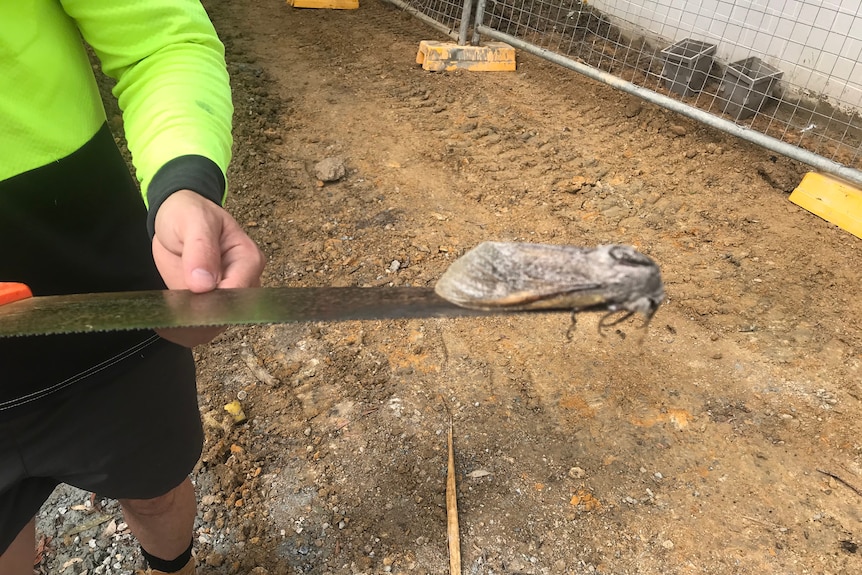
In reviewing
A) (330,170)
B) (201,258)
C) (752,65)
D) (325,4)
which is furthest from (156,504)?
(325,4)

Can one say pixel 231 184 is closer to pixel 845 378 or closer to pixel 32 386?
pixel 32 386

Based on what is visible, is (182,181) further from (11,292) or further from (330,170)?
(330,170)

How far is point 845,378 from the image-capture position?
243 centimetres

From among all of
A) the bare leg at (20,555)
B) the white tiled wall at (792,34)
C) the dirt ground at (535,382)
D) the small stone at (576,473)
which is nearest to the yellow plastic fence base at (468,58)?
the dirt ground at (535,382)

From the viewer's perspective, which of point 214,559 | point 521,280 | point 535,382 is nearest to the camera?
point 521,280

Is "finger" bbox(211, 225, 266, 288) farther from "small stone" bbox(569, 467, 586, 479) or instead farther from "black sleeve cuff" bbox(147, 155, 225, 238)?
"small stone" bbox(569, 467, 586, 479)

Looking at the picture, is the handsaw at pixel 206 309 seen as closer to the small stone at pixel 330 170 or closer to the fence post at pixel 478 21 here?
the small stone at pixel 330 170

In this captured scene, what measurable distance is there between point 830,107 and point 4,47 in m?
4.53

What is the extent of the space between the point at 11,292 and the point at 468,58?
4.22m

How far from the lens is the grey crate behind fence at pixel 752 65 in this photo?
12.3 feet

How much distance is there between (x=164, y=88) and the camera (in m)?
1.10

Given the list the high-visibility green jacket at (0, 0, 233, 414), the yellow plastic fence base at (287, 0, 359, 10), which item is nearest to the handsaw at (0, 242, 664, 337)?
the high-visibility green jacket at (0, 0, 233, 414)

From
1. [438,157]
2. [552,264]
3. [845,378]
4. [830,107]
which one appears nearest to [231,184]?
[438,157]

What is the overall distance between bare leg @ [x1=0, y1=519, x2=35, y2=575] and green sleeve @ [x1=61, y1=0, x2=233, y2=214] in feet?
2.72
